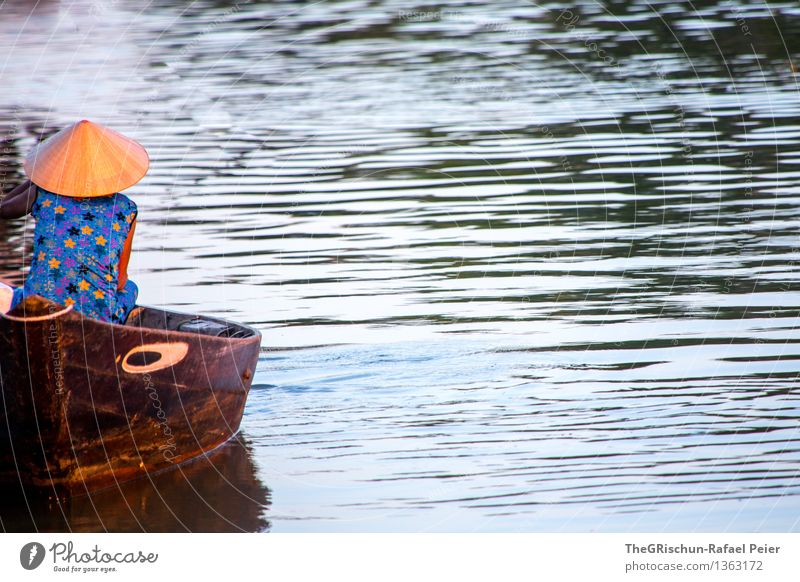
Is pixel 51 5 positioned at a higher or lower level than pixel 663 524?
lower

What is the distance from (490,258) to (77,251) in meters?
4.83

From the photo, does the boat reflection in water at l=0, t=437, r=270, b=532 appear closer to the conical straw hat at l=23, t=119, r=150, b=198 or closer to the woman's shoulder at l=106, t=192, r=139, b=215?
the woman's shoulder at l=106, t=192, r=139, b=215

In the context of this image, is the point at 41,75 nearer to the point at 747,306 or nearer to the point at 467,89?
the point at 467,89

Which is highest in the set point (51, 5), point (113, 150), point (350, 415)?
point (113, 150)

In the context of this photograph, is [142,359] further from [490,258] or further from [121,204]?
[490,258]

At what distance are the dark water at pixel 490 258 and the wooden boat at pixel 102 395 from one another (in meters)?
0.27

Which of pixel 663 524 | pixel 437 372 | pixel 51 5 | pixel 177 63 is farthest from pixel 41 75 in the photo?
pixel 663 524

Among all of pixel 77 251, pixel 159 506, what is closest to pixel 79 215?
pixel 77 251

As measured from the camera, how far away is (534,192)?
42.9ft

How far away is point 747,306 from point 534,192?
3.97 m

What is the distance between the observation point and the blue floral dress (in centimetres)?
681

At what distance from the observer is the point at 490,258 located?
1105 centimetres

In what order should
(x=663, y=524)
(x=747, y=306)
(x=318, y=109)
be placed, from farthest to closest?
(x=318, y=109)
(x=747, y=306)
(x=663, y=524)

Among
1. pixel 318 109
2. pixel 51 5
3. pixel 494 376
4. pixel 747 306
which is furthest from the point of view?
pixel 51 5
